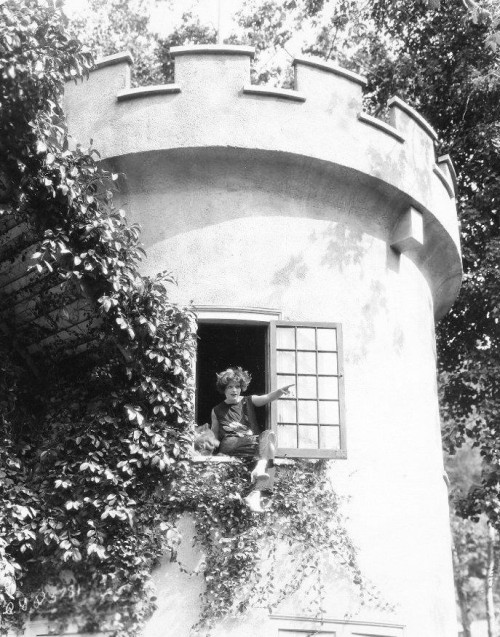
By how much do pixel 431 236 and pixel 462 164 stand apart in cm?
523

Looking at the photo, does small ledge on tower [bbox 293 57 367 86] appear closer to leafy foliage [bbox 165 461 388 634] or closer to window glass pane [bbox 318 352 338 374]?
window glass pane [bbox 318 352 338 374]

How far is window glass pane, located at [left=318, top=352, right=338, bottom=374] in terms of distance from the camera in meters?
10.8

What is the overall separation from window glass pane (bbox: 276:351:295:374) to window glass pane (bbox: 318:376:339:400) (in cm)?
32

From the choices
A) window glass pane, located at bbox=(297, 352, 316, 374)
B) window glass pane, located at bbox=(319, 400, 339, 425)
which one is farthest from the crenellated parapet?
window glass pane, located at bbox=(319, 400, 339, 425)

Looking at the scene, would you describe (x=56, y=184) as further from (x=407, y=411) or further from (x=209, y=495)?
(x=407, y=411)

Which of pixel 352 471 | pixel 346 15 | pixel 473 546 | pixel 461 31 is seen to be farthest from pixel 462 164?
pixel 473 546

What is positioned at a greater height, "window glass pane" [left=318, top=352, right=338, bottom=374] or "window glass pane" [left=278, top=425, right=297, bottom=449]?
"window glass pane" [left=318, top=352, right=338, bottom=374]

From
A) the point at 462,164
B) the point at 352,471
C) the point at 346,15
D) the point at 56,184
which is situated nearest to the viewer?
the point at 56,184

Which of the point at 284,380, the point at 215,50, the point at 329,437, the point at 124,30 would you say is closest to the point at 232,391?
the point at 284,380

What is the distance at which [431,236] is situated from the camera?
41.6ft

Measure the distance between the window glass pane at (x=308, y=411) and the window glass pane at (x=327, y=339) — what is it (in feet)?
2.00

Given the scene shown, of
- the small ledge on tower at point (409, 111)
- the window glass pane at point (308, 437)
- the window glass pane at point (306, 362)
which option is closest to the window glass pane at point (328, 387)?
the window glass pane at point (306, 362)

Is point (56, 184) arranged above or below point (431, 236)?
below

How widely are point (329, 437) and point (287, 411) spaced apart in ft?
1.65
